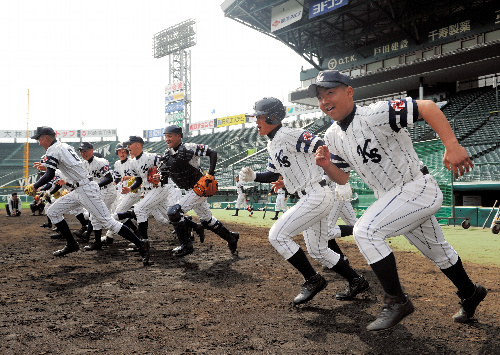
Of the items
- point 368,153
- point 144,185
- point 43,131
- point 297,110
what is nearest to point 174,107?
point 297,110

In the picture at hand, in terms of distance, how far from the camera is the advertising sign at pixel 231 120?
4486 cm

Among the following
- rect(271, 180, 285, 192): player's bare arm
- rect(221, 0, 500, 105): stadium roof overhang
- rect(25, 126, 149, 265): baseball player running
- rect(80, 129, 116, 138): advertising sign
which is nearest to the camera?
rect(271, 180, 285, 192): player's bare arm

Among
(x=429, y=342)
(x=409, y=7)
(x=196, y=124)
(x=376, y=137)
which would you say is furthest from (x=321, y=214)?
(x=196, y=124)

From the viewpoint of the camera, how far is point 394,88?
26.4 meters

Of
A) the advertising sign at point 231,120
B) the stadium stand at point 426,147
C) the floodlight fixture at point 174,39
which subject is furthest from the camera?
the floodlight fixture at point 174,39

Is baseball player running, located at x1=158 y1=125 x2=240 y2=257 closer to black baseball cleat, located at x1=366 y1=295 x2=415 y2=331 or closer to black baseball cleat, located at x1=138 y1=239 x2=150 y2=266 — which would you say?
black baseball cleat, located at x1=138 y1=239 x2=150 y2=266

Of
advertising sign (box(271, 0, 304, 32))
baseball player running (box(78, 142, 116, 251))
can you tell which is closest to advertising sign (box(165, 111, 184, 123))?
advertising sign (box(271, 0, 304, 32))

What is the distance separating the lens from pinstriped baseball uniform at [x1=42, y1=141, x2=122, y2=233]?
6043mm

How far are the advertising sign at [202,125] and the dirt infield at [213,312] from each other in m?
42.8

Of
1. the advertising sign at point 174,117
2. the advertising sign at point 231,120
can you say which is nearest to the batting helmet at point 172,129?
the advertising sign at point 231,120

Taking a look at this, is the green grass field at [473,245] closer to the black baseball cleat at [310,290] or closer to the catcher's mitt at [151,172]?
the black baseball cleat at [310,290]

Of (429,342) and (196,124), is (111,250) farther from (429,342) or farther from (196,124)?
(196,124)

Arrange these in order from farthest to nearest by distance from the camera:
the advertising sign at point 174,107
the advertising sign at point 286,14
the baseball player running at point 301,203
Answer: the advertising sign at point 174,107
the advertising sign at point 286,14
the baseball player running at point 301,203

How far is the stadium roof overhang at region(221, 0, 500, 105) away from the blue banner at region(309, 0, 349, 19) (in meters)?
0.07
